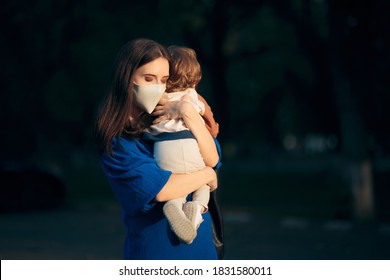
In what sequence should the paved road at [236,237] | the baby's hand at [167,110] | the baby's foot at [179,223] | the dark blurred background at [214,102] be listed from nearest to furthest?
1. the baby's foot at [179,223]
2. the baby's hand at [167,110]
3. the paved road at [236,237]
4. the dark blurred background at [214,102]

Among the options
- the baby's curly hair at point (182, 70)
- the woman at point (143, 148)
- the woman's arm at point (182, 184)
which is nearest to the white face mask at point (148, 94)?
the woman at point (143, 148)

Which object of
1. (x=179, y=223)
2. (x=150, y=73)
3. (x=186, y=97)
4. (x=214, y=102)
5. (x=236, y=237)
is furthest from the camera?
(x=214, y=102)

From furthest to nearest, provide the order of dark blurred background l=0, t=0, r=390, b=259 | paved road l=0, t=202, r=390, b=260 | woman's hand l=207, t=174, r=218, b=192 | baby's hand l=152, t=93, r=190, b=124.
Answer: dark blurred background l=0, t=0, r=390, b=259 → paved road l=0, t=202, r=390, b=260 → woman's hand l=207, t=174, r=218, b=192 → baby's hand l=152, t=93, r=190, b=124

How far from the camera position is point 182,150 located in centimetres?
298

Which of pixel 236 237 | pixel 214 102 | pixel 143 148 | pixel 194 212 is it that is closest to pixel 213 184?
pixel 194 212

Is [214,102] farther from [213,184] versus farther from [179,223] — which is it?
[179,223]

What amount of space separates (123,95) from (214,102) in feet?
60.3

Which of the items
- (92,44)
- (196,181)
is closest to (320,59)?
(92,44)

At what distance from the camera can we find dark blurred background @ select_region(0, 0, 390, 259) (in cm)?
1359

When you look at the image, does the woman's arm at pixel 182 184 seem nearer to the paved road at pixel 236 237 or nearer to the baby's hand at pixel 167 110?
the baby's hand at pixel 167 110

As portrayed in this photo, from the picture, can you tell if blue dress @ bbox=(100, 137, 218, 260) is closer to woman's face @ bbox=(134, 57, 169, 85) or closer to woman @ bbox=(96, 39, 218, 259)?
woman @ bbox=(96, 39, 218, 259)

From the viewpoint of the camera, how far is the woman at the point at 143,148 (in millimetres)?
2934

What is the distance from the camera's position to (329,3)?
16.4 metres

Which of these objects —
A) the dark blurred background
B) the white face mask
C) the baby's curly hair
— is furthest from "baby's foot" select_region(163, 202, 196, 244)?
the dark blurred background
